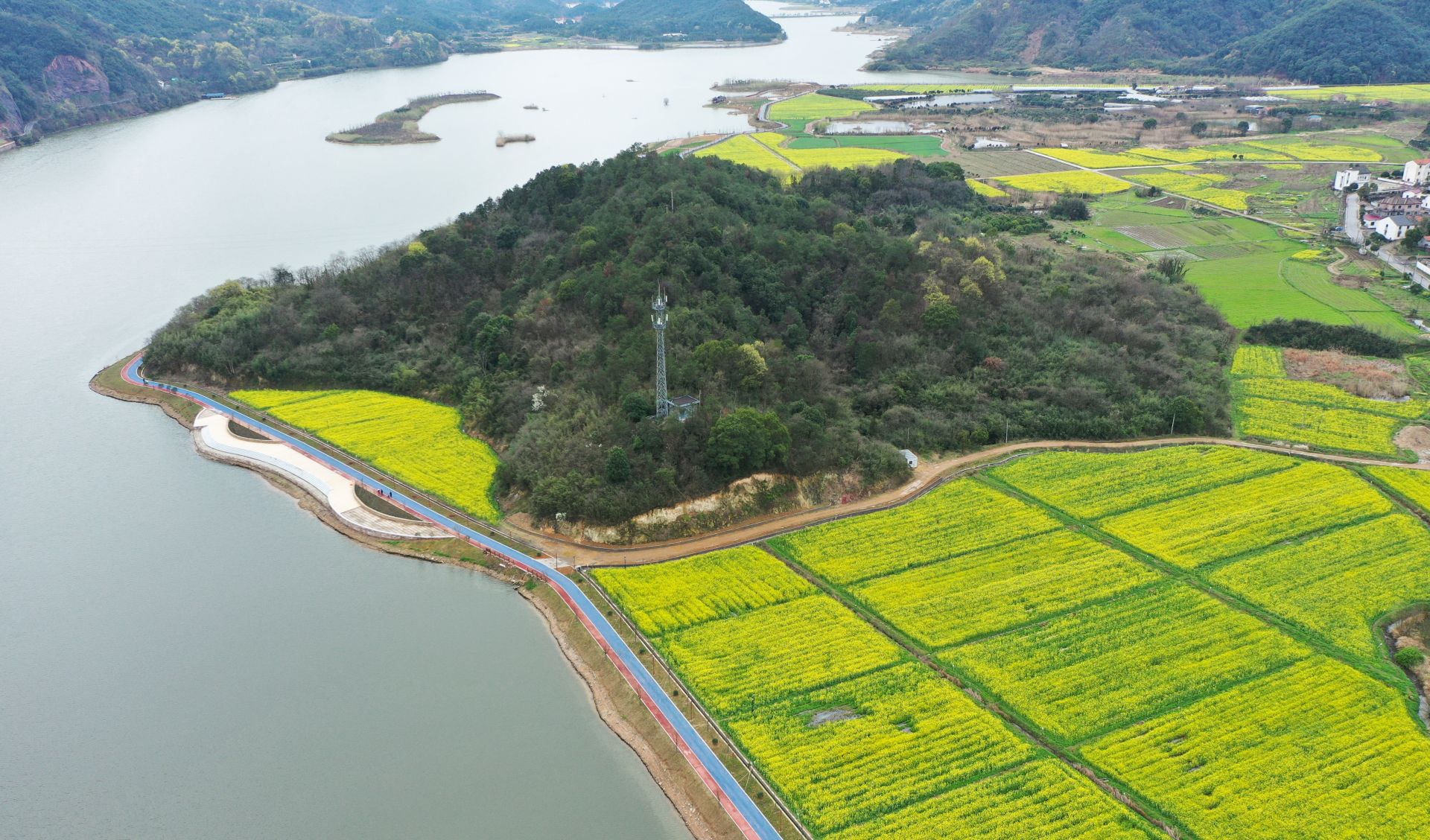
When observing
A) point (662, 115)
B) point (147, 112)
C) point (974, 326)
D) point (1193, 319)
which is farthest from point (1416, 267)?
point (147, 112)

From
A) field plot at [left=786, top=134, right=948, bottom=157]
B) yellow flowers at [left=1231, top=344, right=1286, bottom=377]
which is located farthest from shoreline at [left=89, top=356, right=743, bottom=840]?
field plot at [left=786, top=134, right=948, bottom=157]

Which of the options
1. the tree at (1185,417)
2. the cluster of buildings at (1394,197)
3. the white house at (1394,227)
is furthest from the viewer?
the cluster of buildings at (1394,197)

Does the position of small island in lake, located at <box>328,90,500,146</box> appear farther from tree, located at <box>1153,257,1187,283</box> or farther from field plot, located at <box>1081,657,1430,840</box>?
field plot, located at <box>1081,657,1430,840</box>

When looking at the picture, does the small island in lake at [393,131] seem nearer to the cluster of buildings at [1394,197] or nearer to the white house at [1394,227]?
the white house at [1394,227]

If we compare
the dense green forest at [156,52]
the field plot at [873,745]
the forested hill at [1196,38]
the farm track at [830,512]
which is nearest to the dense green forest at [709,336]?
the farm track at [830,512]

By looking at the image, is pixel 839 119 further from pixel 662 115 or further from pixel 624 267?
pixel 624 267

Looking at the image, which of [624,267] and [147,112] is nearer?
[624,267]
